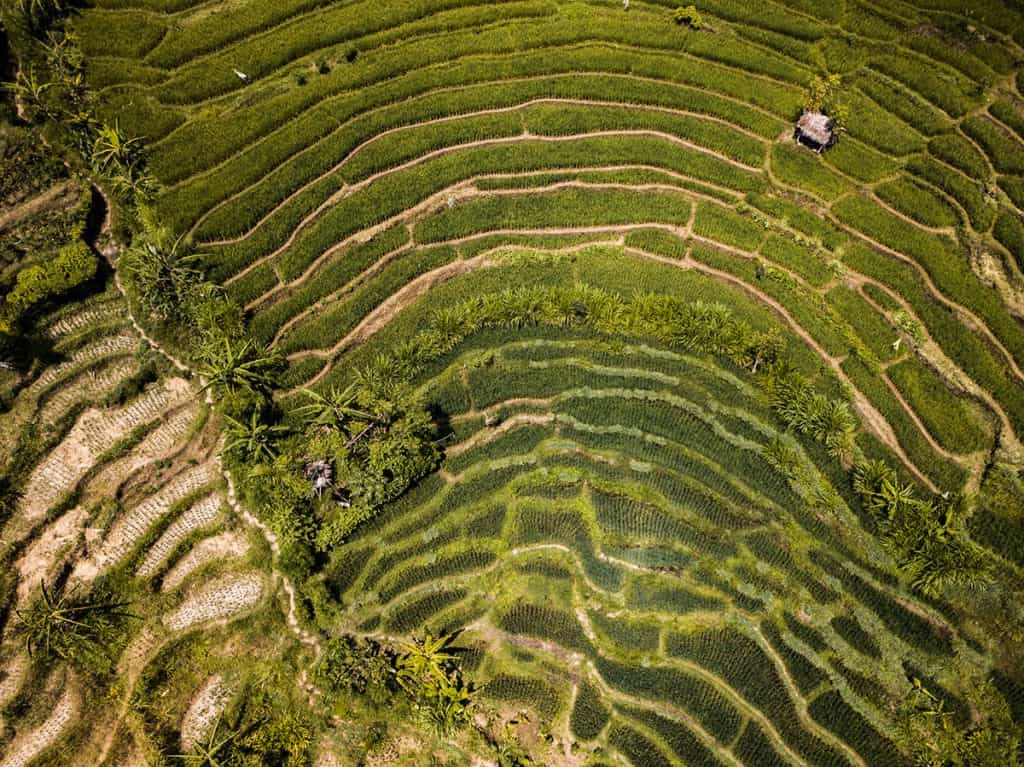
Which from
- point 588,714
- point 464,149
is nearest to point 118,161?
point 464,149

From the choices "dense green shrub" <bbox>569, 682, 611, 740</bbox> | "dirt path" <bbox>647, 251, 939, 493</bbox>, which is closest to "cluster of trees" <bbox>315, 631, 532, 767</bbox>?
"dense green shrub" <bbox>569, 682, 611, 740</bbox>

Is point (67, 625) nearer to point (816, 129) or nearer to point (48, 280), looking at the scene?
point (48, 280)

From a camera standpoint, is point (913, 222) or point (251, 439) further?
point (913, 222)

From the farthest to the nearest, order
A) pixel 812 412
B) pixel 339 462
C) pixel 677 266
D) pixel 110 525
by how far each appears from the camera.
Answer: pixel 677 266
pixel 812 412
pixel 110 525
pixel 339 462

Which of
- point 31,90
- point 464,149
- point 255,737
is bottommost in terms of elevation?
point 255,737

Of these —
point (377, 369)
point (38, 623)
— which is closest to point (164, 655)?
point (38, 623)

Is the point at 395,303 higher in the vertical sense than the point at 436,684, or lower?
higher

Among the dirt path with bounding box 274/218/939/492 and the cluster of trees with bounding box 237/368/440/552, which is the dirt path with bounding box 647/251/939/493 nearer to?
the dirt path with bounding box 274/218/939/492
